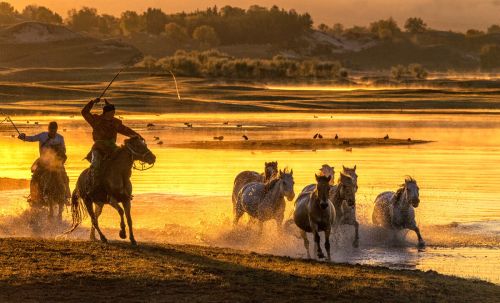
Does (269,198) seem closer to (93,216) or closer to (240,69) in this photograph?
(93,216)

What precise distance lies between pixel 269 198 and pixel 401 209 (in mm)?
2416

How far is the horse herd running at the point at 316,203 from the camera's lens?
17.8 m

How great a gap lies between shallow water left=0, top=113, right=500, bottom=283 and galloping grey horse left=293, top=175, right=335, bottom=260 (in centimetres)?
86

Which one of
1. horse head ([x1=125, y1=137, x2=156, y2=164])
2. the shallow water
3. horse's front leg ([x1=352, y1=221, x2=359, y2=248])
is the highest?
horse head ([x1=125, y1=137, x2=156, y2=164])

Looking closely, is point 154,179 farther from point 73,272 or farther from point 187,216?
point 73,272

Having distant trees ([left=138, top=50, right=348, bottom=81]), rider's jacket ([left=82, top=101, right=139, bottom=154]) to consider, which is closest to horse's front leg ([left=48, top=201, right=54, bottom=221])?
rider's jacket ([left=82, top=101, right=139, bottom=154])

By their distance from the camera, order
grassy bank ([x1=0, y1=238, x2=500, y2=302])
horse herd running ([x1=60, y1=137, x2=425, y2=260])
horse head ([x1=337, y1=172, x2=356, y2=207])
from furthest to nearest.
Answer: horse head ([x1=337, y1=172, x2=356, y2=207]) → horse herd running ([x1=60, y1=137, x2=425, y2=260]) → grassy bank ([x1=0, y1=238, x2=500, y2=302])

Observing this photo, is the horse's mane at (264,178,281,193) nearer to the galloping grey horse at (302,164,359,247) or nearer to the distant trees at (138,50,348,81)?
the galloping grey horse at (302,164,359,247)

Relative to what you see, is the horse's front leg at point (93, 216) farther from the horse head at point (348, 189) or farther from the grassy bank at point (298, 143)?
the grassy bank at point (298, 143)

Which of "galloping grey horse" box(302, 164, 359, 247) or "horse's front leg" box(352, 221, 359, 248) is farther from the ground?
"galloping grey horse" box(302, 164, 359, 247)

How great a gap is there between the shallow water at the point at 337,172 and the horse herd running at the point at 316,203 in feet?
1.20

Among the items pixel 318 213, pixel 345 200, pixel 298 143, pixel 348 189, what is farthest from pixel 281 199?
pixel 298 143

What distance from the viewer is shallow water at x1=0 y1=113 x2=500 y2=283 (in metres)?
19.5

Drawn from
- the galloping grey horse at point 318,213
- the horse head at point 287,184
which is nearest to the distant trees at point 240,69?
the horse head at point 287,184
